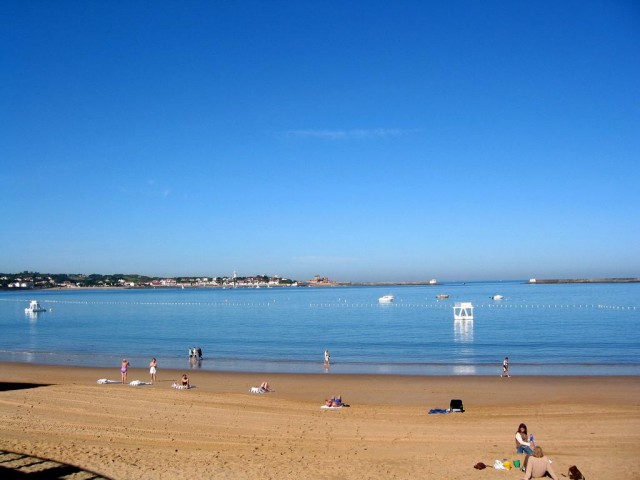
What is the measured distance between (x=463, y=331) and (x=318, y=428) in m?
42.5

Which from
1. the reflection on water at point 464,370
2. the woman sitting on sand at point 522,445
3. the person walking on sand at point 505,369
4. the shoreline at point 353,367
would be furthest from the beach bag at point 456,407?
the reflection on water at point 464,370

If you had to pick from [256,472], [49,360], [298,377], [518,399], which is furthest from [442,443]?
[49,360]

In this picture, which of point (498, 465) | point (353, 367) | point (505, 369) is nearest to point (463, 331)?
point (353, 367)

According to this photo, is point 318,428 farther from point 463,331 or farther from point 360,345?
point 463,331

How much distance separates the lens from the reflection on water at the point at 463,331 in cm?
5019

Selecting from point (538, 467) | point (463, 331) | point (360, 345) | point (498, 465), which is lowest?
point (463, 331)

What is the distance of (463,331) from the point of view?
56.9m

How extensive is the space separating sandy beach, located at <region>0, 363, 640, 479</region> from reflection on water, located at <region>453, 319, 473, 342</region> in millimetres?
23321

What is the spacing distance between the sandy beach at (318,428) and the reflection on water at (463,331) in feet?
76.5

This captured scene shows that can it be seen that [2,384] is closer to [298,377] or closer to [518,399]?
[298,377]

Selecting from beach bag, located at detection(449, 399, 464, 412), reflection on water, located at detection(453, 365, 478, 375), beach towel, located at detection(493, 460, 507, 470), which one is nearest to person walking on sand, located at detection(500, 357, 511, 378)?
reflection on water, located at detection(453, 365, 478, 375)

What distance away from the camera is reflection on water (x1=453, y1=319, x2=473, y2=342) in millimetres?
50188

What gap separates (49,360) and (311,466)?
99.6ft

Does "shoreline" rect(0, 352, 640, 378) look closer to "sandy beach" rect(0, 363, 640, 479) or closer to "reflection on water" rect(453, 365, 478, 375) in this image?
"reflection on water" rect(453, 365, 478, 375)
